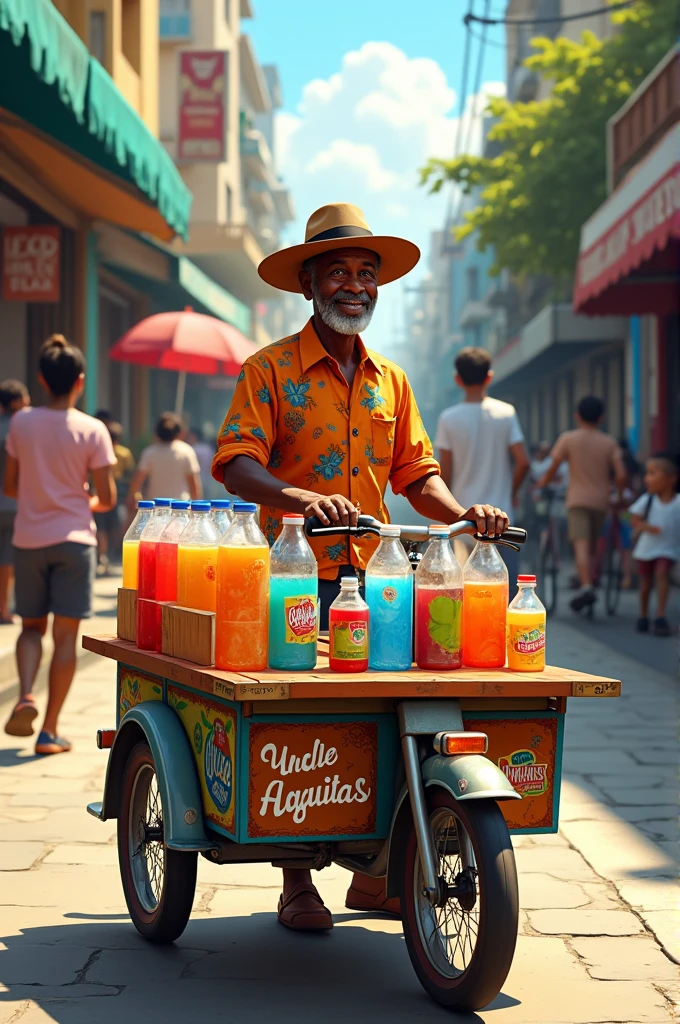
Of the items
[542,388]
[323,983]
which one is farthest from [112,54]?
[542,388]

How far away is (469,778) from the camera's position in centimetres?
353

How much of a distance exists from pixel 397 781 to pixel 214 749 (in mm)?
493

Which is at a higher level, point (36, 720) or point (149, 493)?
point (149, 493)

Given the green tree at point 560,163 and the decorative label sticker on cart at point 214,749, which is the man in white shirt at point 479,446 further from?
the green tree at point 560,163

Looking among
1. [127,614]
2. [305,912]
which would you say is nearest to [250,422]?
[127,614]

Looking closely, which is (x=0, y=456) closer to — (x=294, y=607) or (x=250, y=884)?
(x=250, y=884)

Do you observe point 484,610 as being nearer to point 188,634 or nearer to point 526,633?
point 526,633

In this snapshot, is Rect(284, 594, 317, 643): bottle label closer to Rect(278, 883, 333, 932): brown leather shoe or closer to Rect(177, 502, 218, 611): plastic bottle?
Rect(177, 502, 218, 611): plastic bottle

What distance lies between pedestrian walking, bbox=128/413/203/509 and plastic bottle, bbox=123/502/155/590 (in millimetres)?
7714

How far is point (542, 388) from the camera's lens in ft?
137

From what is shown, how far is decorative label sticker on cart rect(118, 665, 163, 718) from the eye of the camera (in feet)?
14.4

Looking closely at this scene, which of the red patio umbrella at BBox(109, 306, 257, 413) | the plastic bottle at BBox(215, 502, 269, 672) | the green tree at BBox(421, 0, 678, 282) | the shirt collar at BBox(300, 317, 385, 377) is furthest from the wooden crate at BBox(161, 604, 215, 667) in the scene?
the green tree at BBox(421, 0, 678, 282)

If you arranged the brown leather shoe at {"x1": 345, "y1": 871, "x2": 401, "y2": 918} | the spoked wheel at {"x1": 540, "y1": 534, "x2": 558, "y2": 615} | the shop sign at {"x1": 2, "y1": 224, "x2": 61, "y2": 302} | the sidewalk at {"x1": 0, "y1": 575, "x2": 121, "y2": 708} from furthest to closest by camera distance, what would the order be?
the shop sign at {"x1": 2, "y1": 224, "x2": 61, "y2": 302}, the spoked wheel at {"x1": 540, "y1": 534, "x2": 558, "y2": 615}, the sidewalk at {"x1": 0, "y1": 575, "x2": 121, "y2": 708}, the brown leather shoe at {"x1": 345, "y1": 871, "x2": 401, "y2": 918}

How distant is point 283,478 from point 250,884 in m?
1.53
